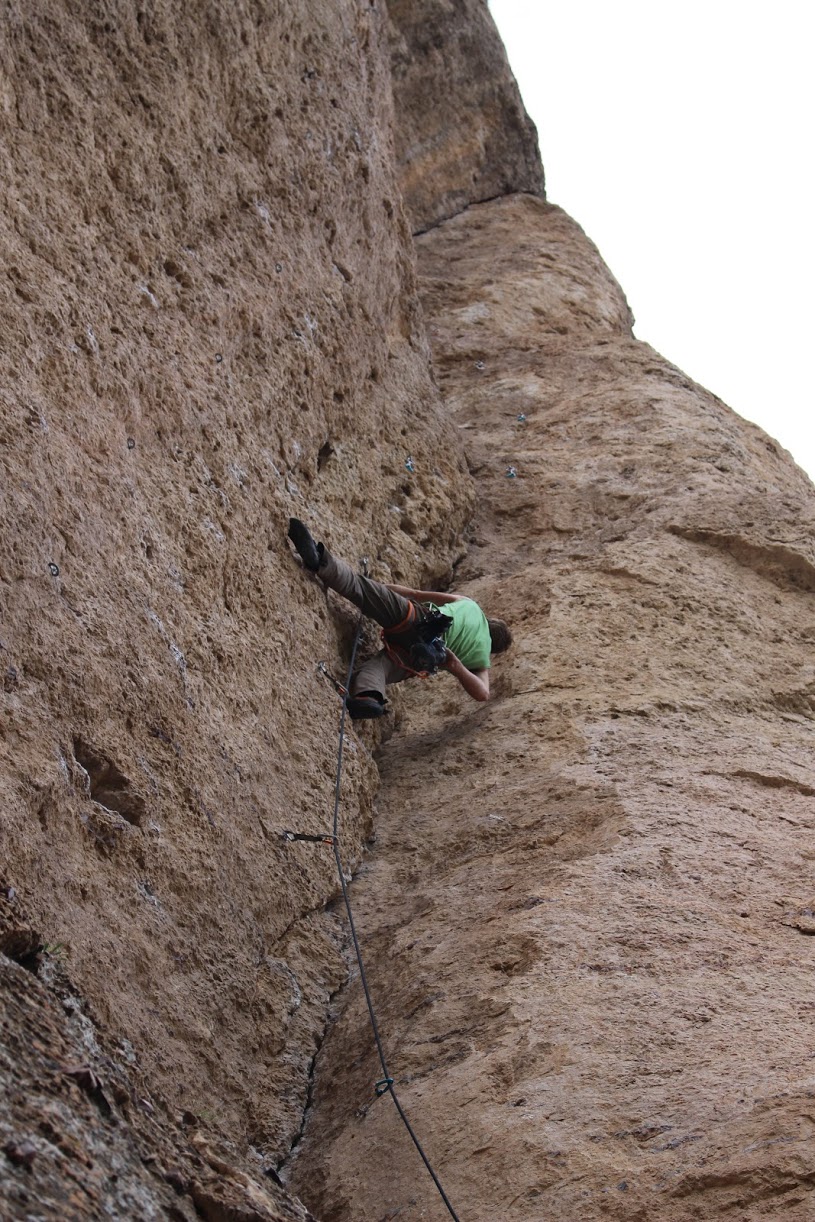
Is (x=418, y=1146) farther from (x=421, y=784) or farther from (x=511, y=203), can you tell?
(x=511, y=203)

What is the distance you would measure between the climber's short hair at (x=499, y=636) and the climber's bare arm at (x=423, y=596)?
0.83 ft

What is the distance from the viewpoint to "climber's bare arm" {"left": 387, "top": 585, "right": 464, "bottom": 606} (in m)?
7.21

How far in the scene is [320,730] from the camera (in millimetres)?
6406

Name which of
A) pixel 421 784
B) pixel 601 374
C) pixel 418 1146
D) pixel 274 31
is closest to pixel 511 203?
pixel 601 374

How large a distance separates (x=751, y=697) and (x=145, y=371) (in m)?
3.53

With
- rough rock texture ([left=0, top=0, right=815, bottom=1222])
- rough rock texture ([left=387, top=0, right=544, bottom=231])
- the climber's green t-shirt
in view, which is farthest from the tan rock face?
rough rock texture ([left=387, top=0, right=544, bottom=231])

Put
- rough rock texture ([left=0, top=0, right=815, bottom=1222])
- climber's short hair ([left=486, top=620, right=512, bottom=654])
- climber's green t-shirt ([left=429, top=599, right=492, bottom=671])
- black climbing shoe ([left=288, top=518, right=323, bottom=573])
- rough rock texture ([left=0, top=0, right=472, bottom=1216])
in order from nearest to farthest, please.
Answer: rough rock texture ([left=0, top=0, right=815, bottom=1222])
rough rock texture ([left=0, top=0, right=472, bottom=1216])
black climbing shoe ([left=288, top=518, right=323, bottom=573])
climber's green t-shirt ([left=429, top=599, right=492, bottom=671])
climber's short hair ([left=486, top=620, right=512, bottom=654])

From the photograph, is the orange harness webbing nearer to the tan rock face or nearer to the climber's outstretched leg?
the climber's outstretched leg

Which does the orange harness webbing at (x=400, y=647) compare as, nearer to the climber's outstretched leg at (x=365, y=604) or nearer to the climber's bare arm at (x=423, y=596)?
the climber's outstretched leg at (x=365, y=604)

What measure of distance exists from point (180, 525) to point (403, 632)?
1654 millimetres

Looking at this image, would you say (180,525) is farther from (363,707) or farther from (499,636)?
(499,636)

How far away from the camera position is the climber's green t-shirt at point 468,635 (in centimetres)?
720

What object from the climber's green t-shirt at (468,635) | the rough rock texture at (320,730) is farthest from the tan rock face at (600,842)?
the climber's green t-shirt at (468,635)

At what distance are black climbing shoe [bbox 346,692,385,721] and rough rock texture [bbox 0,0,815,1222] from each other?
0.69 ft
